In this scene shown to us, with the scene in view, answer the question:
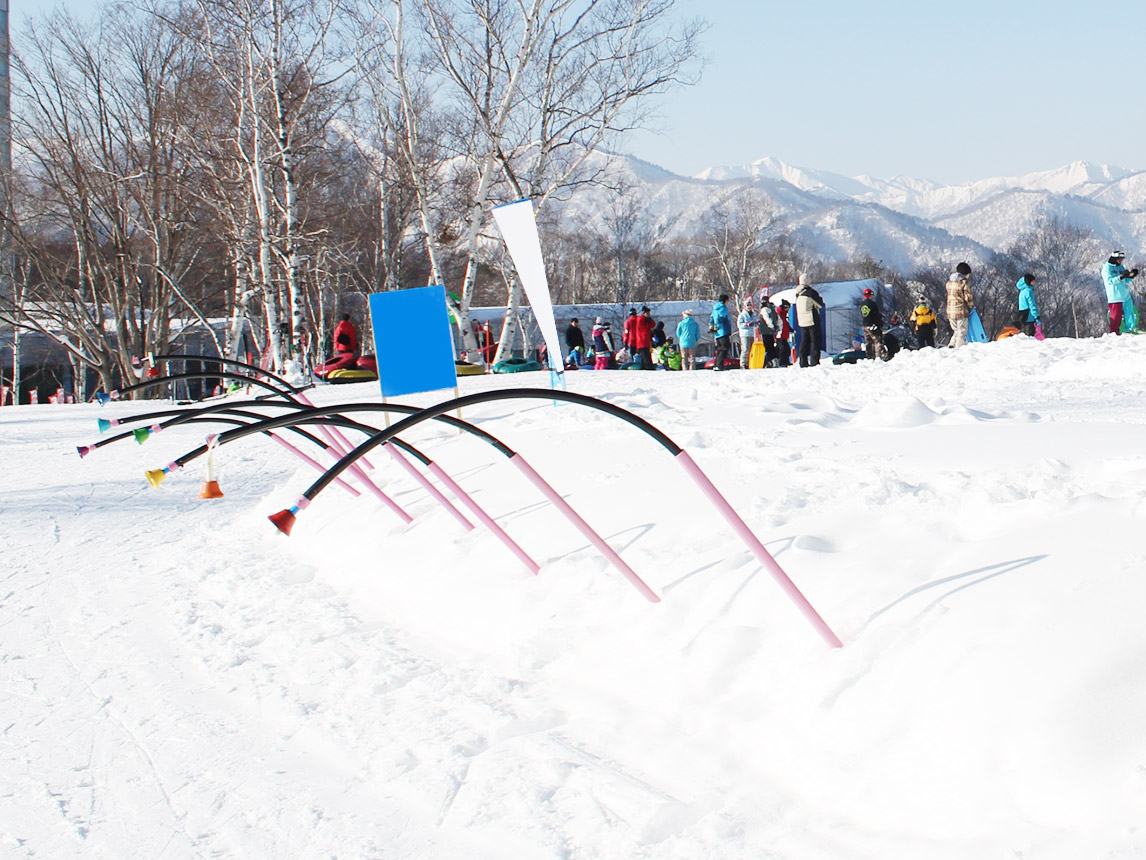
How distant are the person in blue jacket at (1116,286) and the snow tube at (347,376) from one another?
450 inches

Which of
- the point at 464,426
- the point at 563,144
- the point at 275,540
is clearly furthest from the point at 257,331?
the point at 464,426

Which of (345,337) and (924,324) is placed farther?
(924,324)

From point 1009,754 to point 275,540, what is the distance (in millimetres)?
4882

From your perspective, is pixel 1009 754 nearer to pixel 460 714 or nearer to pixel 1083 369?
pixel 460 714

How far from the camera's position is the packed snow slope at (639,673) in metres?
2.34

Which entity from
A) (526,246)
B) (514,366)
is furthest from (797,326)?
(526,246)

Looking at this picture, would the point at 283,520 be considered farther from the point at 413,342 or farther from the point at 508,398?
the point at 413,342

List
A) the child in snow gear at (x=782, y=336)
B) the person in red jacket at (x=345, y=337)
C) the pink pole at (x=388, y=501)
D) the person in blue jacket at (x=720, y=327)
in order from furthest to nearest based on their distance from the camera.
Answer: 1. the child in snow gear at (x=782, y=336)
2. the person in blue jacket at (x=720, y=327)
3. the person in red jacket at (x=345, y=337)
4. the pink pole at (x=388, y=501)

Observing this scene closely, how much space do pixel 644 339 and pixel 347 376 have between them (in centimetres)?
595

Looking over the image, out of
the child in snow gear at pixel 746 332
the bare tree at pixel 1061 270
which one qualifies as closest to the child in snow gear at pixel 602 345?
the child in snow gear at pixel 746 332

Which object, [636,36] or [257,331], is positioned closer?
[636,36]

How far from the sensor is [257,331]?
23.6 meters

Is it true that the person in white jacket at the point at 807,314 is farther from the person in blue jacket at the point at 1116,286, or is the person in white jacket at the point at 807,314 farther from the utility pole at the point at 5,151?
the utility pole at the point at 5,151

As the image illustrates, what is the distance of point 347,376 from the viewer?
53.1ft
